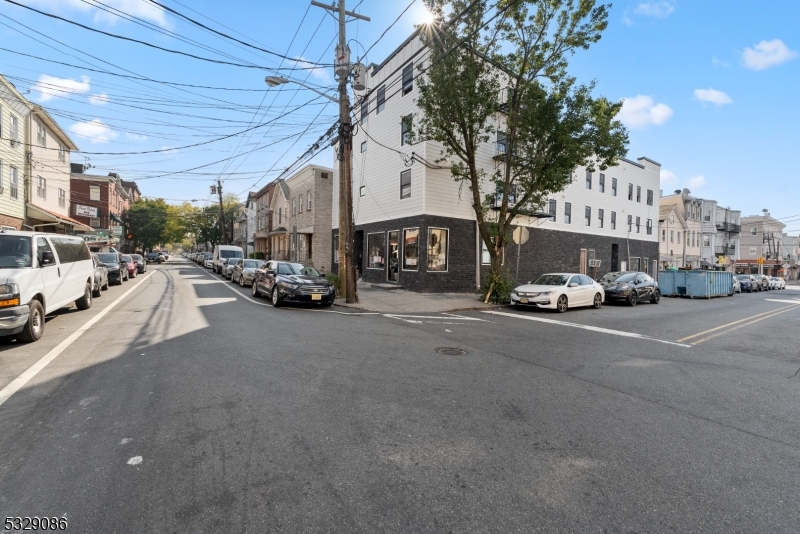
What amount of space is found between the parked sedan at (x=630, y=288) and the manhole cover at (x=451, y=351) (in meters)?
12.8

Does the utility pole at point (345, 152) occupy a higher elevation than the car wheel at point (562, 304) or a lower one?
higher

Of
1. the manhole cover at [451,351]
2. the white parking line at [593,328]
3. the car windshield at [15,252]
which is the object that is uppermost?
the car windshield at [15,252]

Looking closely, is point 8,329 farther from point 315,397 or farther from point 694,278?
point 694,278

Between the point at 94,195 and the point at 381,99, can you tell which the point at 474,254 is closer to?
the point at 381,99

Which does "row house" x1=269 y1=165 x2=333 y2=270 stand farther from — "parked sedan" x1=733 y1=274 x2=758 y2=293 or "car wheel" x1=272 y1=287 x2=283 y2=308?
"parked sedan" x1=733 y1=274 x2=758 y2=293

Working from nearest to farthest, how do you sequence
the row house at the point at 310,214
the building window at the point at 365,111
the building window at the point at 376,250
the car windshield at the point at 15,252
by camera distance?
the car windshield at the point at 15,252
the building window at the point at 376,250
the building window at the point at 365,111
the row house at the point at 310,214

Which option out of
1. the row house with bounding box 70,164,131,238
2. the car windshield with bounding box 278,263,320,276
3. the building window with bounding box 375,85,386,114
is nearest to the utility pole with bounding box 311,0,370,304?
the car windshield with bounding box 278,263,320,276

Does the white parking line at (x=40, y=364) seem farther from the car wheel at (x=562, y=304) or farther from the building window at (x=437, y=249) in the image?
the car wheel at (x=562, y=304)

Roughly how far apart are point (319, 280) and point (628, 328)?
9162 millimetres

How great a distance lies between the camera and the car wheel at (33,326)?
704 cm

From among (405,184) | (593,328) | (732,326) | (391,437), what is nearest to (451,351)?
(391,437)

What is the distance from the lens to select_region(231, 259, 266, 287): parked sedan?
19230 mm

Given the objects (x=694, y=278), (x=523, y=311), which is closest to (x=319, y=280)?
(x=523, y=311)

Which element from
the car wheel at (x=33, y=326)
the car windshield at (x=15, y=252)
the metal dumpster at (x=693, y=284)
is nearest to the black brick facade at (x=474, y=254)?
the metal dumpster at (x=693, y=284)
